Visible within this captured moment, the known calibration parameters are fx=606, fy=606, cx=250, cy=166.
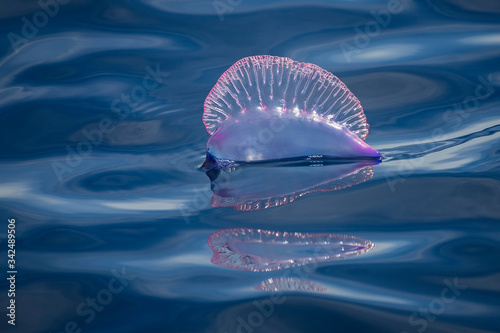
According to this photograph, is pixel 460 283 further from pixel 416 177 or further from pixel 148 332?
pixel 148 332

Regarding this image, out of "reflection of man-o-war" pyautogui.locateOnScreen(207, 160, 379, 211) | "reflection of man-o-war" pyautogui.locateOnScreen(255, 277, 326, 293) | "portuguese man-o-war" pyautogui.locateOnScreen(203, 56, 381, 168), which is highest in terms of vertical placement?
"portuguese man-o-war" pyautogui.locateOnScreen(203, 56, 381, 168)

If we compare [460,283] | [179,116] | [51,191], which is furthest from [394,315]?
[179,116]

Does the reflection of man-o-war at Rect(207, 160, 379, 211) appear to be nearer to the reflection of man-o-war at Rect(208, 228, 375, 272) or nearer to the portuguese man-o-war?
the portuguese man-o-war

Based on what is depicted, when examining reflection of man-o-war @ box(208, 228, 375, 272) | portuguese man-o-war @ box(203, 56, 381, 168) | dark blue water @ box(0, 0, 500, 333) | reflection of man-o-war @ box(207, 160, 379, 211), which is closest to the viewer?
dark blue water @ box(0, 0, 500, 333)

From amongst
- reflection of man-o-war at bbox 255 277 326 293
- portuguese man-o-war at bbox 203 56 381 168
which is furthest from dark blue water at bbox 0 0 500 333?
portuguese man-o-war at bbox 203 56 381 168

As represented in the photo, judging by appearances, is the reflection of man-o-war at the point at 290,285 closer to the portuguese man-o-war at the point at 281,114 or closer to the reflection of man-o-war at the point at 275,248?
the reflection of man-o-war at the point at 275,248

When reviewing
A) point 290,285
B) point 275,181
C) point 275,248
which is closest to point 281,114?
point 275,181

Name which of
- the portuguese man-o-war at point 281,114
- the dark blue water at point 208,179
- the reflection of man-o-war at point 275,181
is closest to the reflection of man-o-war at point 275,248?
the dark blue water at point 208,179

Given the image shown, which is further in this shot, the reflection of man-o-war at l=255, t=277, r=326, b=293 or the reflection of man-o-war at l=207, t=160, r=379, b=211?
the reflection of man-o-war at l=207, t=160, r=379, b=211
